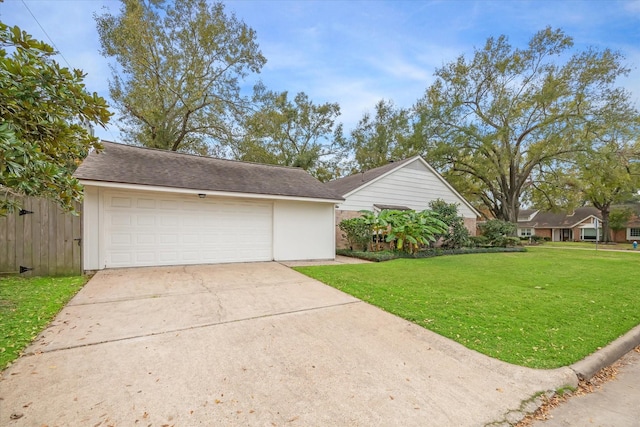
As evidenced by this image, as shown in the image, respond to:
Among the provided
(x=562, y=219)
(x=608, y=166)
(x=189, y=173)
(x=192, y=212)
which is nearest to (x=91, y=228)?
(x=192, y=212)

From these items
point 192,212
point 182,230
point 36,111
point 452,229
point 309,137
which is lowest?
point 452,229

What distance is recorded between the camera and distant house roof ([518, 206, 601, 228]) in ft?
122

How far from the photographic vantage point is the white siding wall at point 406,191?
13.6 metres

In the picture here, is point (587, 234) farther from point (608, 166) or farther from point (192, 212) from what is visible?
point (192, 212)

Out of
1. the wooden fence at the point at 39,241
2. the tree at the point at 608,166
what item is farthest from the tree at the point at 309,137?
the wooden fence at the point at 39,241

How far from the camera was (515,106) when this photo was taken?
1962 centimetres

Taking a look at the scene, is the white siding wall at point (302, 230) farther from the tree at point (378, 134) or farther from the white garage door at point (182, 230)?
the tree at point (378, 134)

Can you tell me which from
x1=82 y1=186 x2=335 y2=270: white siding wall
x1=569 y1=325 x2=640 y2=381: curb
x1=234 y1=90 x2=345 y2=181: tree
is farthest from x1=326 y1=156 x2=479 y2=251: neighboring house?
x1=234 y1=90 x2=345 y2=181: tree

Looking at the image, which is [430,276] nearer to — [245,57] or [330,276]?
[330,276]

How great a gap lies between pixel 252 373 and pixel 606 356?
12.6ft

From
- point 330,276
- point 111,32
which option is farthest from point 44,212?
point 111,32

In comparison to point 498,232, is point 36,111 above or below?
above

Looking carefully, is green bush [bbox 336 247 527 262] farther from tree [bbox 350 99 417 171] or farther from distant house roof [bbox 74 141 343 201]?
tree [bbox 350 99 417 171]

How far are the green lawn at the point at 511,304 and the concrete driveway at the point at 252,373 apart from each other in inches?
15.3
